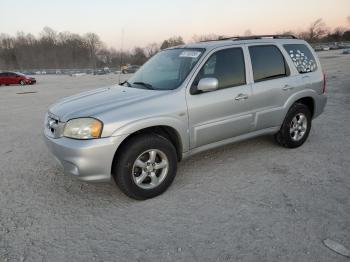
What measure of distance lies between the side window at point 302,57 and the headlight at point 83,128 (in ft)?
10.9

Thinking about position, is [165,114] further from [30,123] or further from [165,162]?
[30,123]

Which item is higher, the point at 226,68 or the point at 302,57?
the point at 302,57

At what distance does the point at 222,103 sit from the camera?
4.16 metres

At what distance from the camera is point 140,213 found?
11.4ft

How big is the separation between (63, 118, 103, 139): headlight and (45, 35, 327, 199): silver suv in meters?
0.01

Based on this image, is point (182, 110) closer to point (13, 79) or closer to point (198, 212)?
point (198, 212)

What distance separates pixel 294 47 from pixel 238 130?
1842 mm

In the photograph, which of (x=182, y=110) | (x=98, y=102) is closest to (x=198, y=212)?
(x=182, y=110)

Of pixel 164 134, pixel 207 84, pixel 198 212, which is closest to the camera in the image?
pixel 198 212

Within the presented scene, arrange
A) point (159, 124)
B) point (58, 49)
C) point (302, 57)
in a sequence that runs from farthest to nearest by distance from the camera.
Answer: point (58, 49)
point (302, 57)
point (159, 124)

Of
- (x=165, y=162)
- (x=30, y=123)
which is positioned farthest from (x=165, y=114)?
(x=30, y=123)

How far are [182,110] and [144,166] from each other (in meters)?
0.80

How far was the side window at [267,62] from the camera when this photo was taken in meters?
4.58

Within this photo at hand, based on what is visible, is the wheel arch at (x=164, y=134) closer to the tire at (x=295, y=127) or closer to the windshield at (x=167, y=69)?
the windshield at (x=167, y=69)
